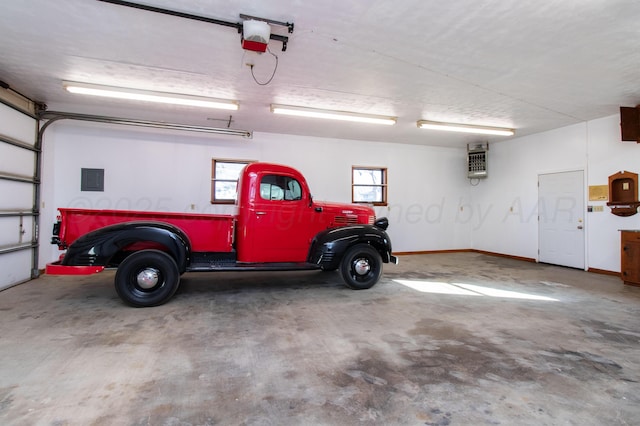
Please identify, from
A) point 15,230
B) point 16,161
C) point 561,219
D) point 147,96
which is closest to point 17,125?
point 16,161

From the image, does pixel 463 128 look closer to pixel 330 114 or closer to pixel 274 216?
pixel 330 114

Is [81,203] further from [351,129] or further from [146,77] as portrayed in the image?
[351,129]

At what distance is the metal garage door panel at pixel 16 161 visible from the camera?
461 centimetres

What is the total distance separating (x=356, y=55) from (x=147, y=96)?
3.33 metres

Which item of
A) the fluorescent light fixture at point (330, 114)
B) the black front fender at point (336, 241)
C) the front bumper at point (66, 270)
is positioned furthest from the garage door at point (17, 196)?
the black front fender at point (336, 241)

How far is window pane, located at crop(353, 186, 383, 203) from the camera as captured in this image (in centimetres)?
808

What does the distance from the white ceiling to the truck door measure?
1527mm

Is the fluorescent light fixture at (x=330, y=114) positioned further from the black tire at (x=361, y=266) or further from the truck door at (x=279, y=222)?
the black tire at (x=361, y=266)

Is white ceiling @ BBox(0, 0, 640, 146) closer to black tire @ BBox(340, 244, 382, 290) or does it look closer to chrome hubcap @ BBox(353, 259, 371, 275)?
black tire @ BBox(340, 244, 382, 290)

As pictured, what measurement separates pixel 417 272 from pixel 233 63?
16.1 feet

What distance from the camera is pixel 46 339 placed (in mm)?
2902

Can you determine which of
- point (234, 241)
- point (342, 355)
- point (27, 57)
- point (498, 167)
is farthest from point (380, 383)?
point (498, 167)

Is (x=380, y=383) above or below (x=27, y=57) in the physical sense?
below

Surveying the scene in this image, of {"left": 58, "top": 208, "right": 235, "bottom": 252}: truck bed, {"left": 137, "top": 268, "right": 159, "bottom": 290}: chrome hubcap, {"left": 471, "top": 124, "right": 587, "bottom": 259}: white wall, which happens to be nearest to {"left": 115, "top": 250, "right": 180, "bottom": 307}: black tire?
{"left": 137, "top": 268, "right": 159, "bottom": 290}: chrome hubcap
